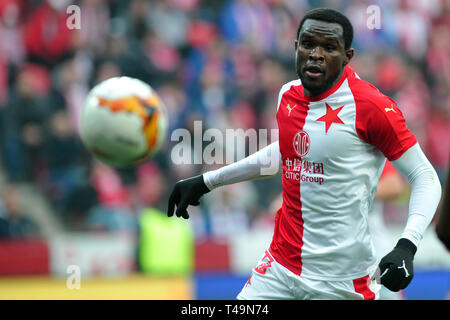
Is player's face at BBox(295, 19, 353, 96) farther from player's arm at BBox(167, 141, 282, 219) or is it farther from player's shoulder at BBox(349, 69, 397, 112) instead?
player's arm at BBox(167, 141, 282, 219)

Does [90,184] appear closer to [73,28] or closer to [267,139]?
[73,28]

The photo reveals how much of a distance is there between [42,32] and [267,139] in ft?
11.2

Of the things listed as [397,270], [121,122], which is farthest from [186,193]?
[397,270]

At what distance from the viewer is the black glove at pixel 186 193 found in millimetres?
4594

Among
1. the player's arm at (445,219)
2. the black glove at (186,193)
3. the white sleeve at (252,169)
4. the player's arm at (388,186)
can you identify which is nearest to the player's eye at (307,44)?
the white sleeve at (252,169)

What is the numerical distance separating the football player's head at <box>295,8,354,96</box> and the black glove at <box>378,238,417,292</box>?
108cm

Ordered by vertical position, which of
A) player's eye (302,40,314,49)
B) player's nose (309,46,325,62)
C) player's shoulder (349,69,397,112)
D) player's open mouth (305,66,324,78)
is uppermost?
player's eye (302,40,314,49)

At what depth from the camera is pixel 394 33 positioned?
12.9 m

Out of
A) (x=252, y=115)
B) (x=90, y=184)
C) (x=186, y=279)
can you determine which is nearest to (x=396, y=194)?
(x=186, y=279)

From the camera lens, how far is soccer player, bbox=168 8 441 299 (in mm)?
4000

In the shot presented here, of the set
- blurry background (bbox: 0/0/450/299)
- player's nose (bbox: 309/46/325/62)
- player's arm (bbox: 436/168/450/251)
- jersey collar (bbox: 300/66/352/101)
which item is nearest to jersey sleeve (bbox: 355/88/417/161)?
jersey collar (bbox: 300/66/352/101)

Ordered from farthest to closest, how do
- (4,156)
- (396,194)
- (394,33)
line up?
(394,33) < (4,156) < (396,194)

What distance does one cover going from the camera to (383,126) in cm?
395

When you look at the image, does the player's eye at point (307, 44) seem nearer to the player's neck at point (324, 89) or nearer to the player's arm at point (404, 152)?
the player's neck at point (324, 89)
